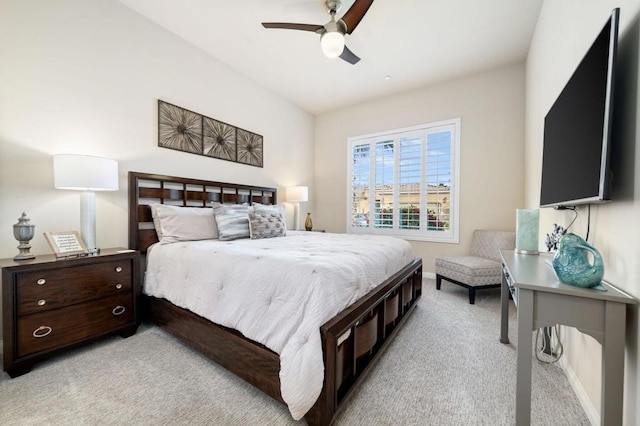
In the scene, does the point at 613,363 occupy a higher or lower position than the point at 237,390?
higher

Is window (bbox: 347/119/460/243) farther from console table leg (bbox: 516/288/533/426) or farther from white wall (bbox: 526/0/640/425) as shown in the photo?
console table leg (bbox: 516/288/533/426)

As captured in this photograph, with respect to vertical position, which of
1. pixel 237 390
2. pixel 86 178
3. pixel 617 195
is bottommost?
pixel 237 390

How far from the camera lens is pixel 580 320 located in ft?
3.31

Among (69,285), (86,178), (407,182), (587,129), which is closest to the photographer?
(587,129)

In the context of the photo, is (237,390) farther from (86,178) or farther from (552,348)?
(552,348)

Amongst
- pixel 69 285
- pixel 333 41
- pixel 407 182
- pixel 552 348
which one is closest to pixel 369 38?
pixel 333 41

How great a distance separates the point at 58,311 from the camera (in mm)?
1804

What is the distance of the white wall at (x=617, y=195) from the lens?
976 mm

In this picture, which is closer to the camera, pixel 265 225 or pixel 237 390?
pixel 237 390

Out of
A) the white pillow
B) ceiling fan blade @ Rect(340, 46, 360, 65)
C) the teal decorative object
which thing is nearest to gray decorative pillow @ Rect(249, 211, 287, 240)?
the white pillow

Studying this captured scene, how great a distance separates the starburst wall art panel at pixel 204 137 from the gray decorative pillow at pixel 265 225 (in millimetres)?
1168

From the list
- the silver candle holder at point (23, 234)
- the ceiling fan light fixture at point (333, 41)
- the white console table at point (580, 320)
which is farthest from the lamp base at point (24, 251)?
the white console table at point (580, 320)

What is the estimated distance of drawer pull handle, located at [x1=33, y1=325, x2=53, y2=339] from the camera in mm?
1713

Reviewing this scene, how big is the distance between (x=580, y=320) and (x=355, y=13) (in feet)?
8.14
